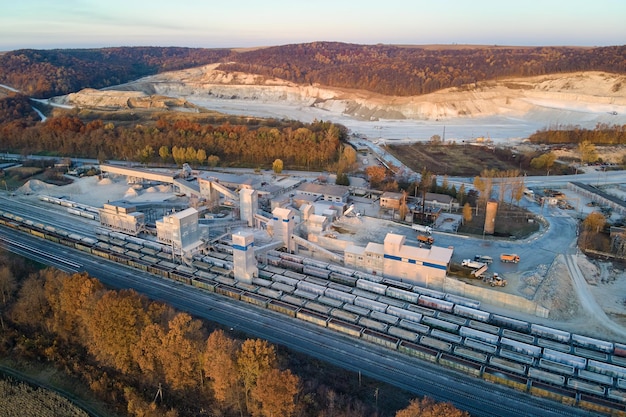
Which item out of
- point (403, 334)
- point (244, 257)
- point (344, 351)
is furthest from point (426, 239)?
point (244, 257)

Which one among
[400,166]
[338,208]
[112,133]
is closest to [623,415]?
[338,208]

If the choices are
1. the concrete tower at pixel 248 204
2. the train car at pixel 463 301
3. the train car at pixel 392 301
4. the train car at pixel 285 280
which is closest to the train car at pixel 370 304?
the train car at pixel 392 301

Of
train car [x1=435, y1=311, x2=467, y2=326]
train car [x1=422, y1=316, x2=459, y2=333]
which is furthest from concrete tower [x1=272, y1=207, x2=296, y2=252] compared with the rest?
train car [x1=435, y1=311, x2=467, y2=326]

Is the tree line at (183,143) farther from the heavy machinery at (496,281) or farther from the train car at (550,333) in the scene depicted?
the train car at (550,333)

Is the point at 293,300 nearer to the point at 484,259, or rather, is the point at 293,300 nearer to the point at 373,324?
the point at 373,324

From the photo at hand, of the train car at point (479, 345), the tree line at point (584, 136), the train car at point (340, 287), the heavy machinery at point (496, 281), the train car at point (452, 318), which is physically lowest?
the train car at point (479, 345)

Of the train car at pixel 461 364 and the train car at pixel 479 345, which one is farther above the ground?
the train car at pixel 479 345
